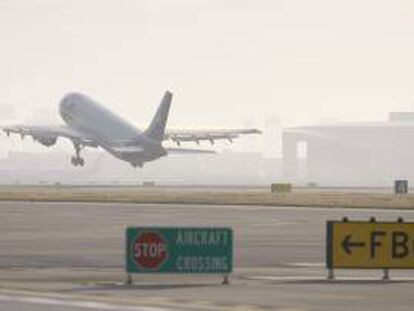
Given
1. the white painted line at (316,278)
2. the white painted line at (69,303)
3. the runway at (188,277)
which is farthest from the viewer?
the white painted line at (316,278)

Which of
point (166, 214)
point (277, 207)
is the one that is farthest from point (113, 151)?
point (166, 214)

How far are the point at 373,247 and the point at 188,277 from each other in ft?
14.6

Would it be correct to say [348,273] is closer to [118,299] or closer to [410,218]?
[118,299]

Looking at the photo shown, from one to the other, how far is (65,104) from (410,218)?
98956 millimetres

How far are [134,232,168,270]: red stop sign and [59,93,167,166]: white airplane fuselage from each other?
394ft

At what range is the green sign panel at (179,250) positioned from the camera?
27.5 m

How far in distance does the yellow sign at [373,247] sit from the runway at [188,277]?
0.45 metres

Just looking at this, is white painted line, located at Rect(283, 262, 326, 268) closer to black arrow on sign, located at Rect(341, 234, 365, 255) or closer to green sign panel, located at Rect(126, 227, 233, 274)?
black arrow on sign, located at Rect(341, 234, 365, 255)

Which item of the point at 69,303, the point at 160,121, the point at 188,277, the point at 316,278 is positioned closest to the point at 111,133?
the point at 160,121

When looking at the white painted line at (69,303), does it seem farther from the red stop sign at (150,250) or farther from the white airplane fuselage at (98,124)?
the white airplane fuselage at (98,124)

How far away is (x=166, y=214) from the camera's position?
6938 cm

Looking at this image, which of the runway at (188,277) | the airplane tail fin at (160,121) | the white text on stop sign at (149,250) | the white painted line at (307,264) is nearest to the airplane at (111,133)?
the airplane tail fin at (160,121)

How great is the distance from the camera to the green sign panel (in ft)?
90.2

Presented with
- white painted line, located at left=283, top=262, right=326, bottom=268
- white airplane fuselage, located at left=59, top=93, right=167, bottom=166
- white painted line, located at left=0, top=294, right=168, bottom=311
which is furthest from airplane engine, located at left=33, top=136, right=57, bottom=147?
white painted line, located at left=0, top=294, right=168, bottom=311
